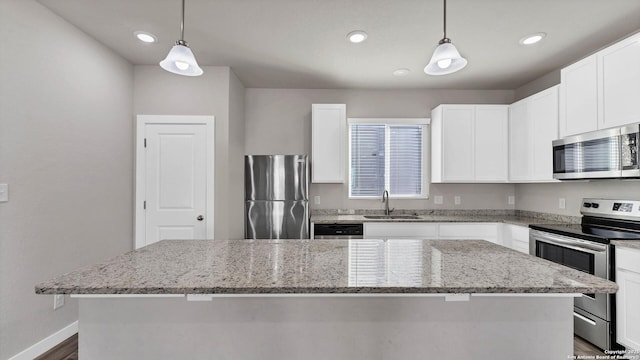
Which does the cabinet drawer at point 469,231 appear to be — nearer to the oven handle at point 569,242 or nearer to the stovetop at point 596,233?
the oven handle at point 569,242

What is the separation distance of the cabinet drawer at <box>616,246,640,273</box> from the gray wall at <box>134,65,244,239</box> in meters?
3.38

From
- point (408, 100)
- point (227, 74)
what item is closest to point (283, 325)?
point (227, 74)

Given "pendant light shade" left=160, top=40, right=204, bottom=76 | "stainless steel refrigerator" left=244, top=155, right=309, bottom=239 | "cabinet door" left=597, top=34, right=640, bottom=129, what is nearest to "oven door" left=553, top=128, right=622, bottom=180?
"cabinet door" left=597, top=34, right=640, bottom=129

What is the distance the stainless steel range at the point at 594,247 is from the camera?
2.13m

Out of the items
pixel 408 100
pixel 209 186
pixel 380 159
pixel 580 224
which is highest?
pixel 408 100

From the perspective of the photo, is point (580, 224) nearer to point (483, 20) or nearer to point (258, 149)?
point (483, 20)

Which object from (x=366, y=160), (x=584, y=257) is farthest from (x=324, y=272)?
(x=366, y=160)

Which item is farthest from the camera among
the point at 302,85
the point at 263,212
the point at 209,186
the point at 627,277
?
the point at 302,85

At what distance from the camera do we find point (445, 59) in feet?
5.36

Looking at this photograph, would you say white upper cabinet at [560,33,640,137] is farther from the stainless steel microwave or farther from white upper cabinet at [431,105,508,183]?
white upper cabinet at [431,105,508,183]

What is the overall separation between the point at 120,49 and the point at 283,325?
3.08 m

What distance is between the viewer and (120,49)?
2.84 meters

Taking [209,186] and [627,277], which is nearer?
[627,277]

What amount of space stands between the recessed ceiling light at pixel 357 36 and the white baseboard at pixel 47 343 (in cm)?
343
